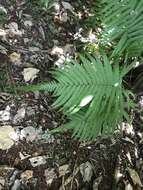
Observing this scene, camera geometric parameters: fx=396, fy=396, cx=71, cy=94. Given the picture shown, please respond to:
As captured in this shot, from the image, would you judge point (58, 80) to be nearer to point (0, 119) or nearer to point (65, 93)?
point (65, 93)

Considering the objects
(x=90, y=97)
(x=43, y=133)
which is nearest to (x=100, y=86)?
(x=90, y=97)

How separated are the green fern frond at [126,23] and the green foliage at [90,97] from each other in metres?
0.18

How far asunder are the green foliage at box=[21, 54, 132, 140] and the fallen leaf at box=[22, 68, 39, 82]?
191 millimetres

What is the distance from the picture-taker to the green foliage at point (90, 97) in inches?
90.2

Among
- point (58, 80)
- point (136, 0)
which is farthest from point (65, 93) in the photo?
point (136, 0)

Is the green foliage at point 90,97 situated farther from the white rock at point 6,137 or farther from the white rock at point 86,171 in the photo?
the white rock at point 6,137

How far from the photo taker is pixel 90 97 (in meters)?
2.33

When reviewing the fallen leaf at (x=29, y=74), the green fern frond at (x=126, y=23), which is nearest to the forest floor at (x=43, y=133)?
the fallen leaf at (x=29, y=74)

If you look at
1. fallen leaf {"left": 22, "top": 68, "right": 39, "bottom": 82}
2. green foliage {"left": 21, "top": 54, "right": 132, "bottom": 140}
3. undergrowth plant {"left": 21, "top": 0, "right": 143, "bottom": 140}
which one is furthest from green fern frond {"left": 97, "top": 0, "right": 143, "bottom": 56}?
fallen leaf {"left": 22, "top": 68, "right": 39, "bottom": 82}

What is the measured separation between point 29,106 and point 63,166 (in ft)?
1.42

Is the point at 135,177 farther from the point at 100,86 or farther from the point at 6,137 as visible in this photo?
the point at 6,137

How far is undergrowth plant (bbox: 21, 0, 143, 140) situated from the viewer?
230 centimetres

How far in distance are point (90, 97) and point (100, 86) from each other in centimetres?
11

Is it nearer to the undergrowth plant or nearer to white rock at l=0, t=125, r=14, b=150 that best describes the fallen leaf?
the undergrowth plant
